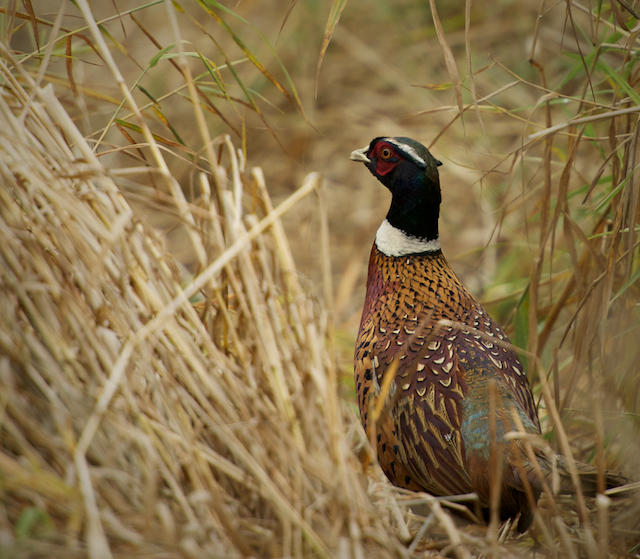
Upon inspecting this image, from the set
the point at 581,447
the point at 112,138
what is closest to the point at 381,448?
the point at 581,447

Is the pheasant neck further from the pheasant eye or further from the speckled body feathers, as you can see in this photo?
the pheasant eye

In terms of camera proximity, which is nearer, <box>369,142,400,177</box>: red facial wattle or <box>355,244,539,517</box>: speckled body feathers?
<box>355,244,539,517</box>: speckled body feathers

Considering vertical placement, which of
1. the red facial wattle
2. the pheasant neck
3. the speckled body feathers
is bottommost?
the speckled body feathers

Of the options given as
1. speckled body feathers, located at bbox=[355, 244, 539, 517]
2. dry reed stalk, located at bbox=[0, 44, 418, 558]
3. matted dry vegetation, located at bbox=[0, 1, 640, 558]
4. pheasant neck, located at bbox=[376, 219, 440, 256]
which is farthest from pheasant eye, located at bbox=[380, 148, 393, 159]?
dry reed stalk, located at bbox=[0, 44, 418, 558]

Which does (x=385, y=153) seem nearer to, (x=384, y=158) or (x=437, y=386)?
(x=384, y=158)

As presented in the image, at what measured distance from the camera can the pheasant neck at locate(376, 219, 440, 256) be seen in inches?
102

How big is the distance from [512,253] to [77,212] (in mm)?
3147

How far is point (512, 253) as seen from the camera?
4.27 metres

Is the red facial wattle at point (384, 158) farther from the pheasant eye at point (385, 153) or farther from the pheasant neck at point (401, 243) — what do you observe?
the pheasant neck at point (401, 243)

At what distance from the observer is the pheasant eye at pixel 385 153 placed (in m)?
2.53

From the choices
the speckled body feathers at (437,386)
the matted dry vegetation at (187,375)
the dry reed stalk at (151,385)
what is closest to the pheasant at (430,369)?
the speckled body feathers at (437,386)

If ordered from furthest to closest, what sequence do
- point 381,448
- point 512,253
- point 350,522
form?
1. point 512,253
2. point 381,448
3. point 350,522

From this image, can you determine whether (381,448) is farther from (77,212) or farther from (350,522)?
(77,212)

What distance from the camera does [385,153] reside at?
2.54 m
